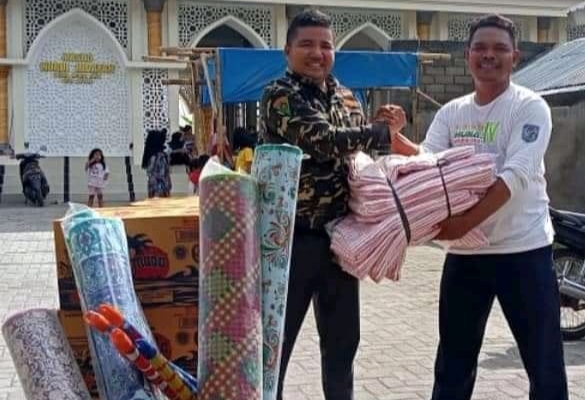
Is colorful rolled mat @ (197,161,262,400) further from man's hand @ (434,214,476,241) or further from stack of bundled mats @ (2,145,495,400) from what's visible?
man's hand @ (434,214,476,241)

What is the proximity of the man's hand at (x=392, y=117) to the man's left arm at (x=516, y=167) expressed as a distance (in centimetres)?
35

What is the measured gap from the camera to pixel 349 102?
3045 mm

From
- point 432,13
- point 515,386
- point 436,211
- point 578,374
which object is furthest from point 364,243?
point 432,13

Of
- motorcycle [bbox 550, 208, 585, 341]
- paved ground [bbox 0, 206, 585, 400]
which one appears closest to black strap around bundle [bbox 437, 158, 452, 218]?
paved ground [bbox 0, 206, 585, 400]

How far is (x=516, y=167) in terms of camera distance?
271 centimetres

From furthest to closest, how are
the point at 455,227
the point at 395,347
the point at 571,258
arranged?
the point at 571,258 → the point at 395,347 → the point at 455,227

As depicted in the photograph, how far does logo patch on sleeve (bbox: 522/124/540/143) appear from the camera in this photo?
2.77m

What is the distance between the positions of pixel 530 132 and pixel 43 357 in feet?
5.39

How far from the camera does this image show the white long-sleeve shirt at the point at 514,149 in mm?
2750

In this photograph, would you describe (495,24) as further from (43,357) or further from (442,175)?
(43,357)

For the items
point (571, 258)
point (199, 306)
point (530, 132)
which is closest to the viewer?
point (199, 306)

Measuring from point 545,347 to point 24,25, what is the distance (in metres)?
21.4

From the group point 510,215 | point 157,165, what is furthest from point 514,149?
point 157,165

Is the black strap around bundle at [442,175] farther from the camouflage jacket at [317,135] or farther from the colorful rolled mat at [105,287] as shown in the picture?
the colorful rolled mat at [105,287]
